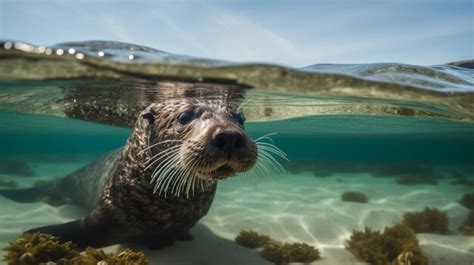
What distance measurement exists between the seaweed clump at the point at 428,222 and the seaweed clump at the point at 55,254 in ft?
21.2

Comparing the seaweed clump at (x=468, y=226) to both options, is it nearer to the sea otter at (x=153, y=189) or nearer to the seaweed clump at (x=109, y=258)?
the sea otter at (x=153, y=189)

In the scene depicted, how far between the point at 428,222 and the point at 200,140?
6816 millimetres

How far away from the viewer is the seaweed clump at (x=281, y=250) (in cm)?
589

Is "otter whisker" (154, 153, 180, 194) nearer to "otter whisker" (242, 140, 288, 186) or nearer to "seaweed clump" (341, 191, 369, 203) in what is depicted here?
"otter whisker" (242, 140, 288, 186)

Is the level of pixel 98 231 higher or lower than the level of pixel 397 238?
higher

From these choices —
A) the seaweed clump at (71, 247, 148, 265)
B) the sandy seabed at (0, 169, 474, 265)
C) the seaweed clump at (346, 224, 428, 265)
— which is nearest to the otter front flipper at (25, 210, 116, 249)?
the seaweed clump at (71, 247, 148, 265)

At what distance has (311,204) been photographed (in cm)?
1066

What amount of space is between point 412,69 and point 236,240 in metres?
5.61

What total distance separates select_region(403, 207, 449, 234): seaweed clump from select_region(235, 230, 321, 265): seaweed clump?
11.0ft

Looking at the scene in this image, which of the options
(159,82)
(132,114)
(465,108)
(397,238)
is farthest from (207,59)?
(465,108)

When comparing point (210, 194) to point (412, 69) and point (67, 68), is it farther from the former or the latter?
point (412, 69)

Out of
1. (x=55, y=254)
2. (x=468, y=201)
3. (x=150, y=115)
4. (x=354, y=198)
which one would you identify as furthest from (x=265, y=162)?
(x=468, y=201)

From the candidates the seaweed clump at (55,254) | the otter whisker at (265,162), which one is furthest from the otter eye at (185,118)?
the seaweed clump at (55,254)

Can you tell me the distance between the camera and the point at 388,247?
6.39 meters
